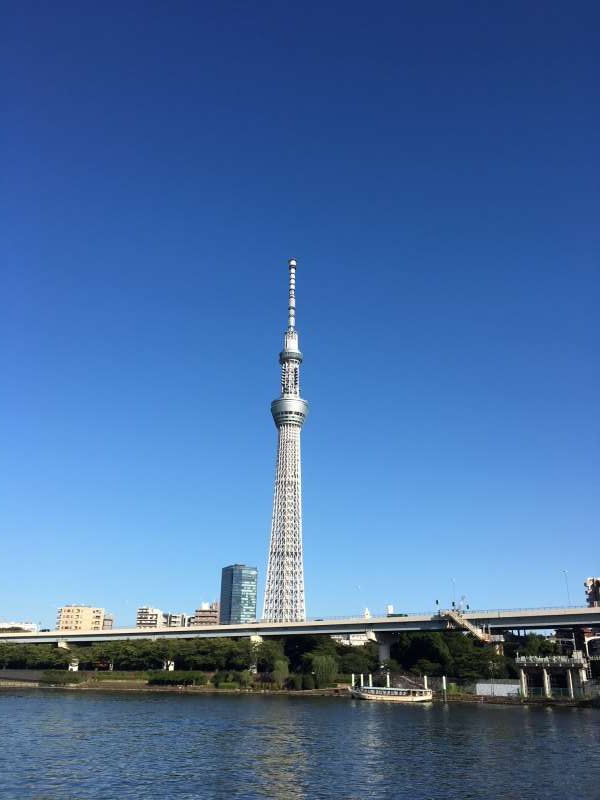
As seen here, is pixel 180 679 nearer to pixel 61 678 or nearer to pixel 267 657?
pixel 267 657

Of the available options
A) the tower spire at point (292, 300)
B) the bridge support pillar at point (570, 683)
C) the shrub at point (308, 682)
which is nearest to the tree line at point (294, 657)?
the shrub at point (308, 682)

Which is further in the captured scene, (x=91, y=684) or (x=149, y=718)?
(x=91, y=684)

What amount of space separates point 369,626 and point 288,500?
52849mm

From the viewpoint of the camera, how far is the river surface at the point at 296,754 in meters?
35.4

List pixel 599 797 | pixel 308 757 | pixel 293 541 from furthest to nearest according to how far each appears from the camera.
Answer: pixel 293 541 < pixel 308 757 < pixel 599 797

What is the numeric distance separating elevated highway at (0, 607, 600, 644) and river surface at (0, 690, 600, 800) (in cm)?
3266

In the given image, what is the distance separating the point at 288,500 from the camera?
557 ft

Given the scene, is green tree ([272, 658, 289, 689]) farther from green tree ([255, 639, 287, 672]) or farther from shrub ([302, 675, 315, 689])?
shrub ([302, 675, 315, 689])

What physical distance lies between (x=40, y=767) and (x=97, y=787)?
6755 millimetres

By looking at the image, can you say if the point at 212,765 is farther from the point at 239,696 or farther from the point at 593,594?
the point at 593,594

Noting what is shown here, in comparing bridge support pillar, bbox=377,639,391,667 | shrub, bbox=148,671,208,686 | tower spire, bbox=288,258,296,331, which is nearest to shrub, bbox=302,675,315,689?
shrub, bbox=148,671,208,686

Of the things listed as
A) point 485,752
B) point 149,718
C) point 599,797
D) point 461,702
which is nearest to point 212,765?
point 485,752

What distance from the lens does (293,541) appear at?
6560 inches

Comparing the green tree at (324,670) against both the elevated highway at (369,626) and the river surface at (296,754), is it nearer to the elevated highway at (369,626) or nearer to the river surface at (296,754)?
the elevated highway at (369,626)
